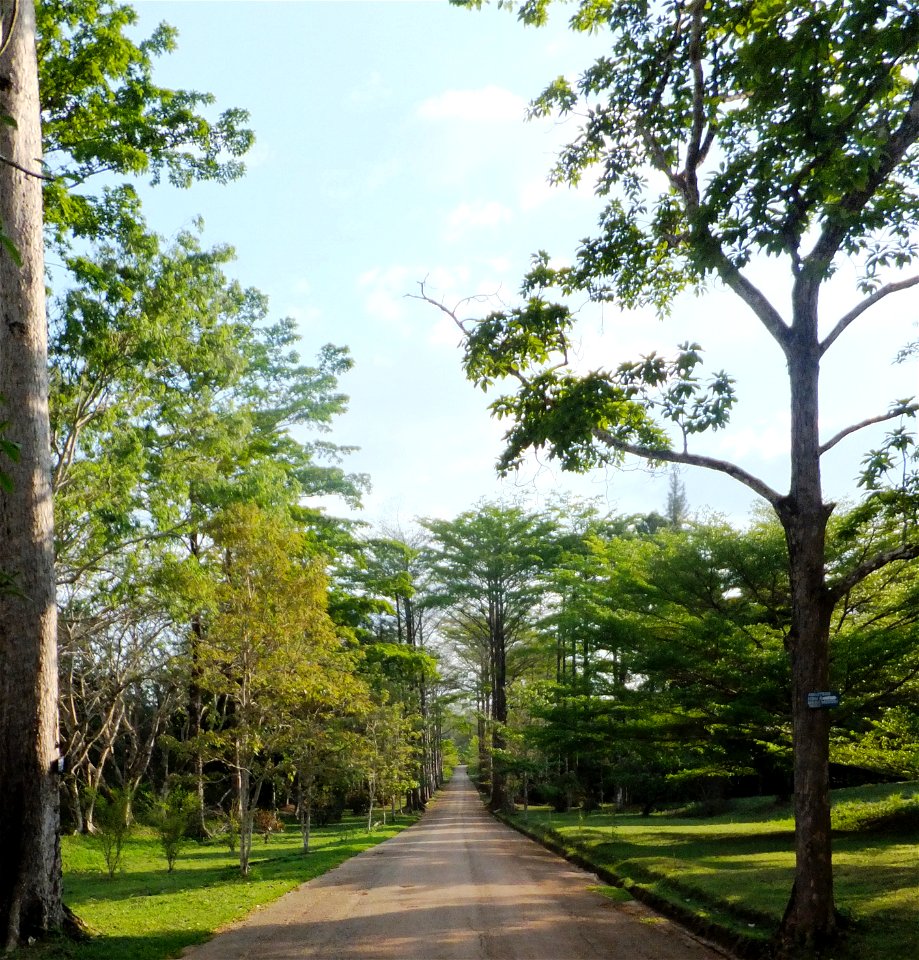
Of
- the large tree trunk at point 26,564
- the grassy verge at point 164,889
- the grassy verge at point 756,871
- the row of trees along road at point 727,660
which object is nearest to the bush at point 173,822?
the grassy verge at point 164,889

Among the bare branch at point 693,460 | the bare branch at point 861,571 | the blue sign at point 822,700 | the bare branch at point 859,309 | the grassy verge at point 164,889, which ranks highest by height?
the bare branch at point 859,309

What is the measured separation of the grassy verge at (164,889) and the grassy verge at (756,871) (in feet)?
17.7

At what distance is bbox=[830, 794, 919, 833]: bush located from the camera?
1650 cm

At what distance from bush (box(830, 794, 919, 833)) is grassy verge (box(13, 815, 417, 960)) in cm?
1034

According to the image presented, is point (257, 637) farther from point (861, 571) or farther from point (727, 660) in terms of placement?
point (861, 571)

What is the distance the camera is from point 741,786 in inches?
1367

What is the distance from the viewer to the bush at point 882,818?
16.5 metres

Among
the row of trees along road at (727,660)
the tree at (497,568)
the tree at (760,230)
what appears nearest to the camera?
the tree at (760,230)

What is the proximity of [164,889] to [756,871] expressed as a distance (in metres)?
9.23

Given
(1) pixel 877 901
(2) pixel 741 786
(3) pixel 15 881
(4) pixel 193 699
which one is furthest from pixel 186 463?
(2) pixel 741 786

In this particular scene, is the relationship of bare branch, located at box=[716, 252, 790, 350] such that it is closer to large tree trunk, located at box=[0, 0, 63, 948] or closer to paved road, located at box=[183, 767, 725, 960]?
paved road, located at box=[183, 767, 725, 960]

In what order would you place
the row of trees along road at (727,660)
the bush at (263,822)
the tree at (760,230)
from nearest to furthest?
the tree at (760,230), the row of trees along road at (727,660), the bush at (263,822)

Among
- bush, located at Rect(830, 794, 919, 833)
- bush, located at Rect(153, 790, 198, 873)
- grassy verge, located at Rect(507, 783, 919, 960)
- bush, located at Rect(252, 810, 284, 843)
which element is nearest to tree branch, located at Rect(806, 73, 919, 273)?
grassy verge, located at Rect(507, 783, 919, 960)

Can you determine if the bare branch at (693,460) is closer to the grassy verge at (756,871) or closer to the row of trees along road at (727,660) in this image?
the row of trees along road at (727,660)
